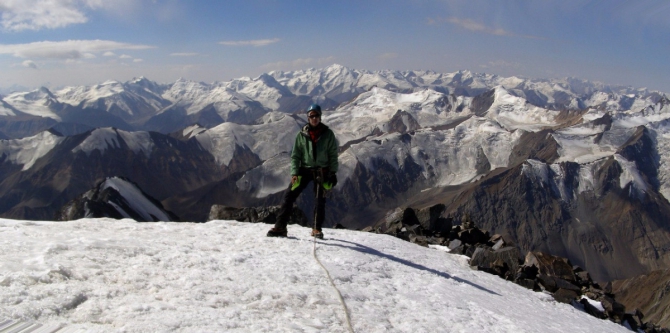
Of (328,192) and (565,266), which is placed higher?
(328,192)

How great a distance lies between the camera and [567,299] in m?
14.1

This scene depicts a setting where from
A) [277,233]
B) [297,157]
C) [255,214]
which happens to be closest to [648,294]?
[255,214]

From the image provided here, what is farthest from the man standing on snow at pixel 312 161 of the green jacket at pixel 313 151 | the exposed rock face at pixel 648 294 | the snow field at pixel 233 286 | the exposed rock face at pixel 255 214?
the exposed rock face at pixel 648 294

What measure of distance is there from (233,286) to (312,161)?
5.42m

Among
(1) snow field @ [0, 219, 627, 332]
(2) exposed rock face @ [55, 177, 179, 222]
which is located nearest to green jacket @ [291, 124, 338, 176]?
(1) snow field @ [0, 219, 627, 332]

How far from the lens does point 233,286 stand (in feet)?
27.3

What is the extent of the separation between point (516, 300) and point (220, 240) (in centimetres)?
860

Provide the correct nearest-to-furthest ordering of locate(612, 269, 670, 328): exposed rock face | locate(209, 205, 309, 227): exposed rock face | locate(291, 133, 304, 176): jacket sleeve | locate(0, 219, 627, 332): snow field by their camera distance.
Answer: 1. locate(0, 219, 627, 332): snow field
2. locate(291, 133, 304, 176): jacket sleeve
3. locate(209, 205, 309, 227): exposed rock face
4. locate(612, 269, 670, 328): exposed rock face

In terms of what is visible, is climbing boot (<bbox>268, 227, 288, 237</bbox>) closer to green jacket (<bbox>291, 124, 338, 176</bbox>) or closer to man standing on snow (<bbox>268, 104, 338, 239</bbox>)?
man standing on snow (<bbox>268, 104, 338, 239</bbox>)

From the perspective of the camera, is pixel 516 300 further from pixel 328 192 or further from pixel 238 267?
pixel 238 267

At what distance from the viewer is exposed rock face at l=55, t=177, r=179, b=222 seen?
285 feet

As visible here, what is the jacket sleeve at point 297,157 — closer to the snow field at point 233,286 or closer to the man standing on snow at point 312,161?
the man standing on snow at point 312,161

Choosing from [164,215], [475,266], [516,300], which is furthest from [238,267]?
[164,215]

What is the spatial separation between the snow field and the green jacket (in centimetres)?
241
